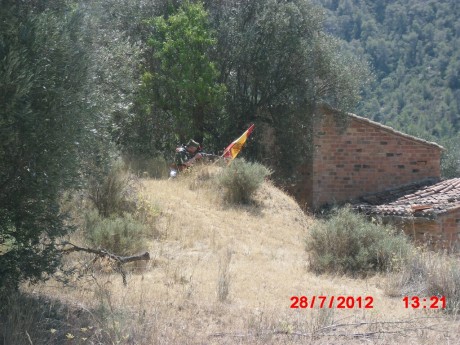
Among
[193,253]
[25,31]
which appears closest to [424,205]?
[193,253]

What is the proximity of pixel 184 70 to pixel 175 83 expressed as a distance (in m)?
0.44

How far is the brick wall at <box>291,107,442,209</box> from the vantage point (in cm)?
2164

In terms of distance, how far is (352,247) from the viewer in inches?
400

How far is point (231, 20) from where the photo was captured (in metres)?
19.3

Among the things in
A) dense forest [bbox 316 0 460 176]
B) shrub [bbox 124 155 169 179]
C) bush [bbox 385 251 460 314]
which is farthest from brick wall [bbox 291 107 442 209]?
dense forest [bbox 316 0 460 176]

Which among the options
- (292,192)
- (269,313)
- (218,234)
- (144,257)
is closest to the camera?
(269,313)

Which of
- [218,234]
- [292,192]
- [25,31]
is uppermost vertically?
[25,31]

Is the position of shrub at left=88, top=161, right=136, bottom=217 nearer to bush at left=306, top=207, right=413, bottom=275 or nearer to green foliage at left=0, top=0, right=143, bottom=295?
bush at left=306, top=207, right=413, bottom=275

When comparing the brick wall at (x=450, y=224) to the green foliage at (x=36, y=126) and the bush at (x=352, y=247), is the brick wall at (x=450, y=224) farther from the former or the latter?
the green foliage at (x=36, y=126)

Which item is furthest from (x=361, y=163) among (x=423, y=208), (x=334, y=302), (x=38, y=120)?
(x=38, y=120)

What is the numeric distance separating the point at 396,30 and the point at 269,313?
50771 millimetres

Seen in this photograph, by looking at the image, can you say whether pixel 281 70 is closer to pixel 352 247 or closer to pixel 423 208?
pixel 423 208

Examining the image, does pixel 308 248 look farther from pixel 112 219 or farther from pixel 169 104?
pixel 169 104

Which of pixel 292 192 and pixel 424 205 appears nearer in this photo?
pixel 424 205
